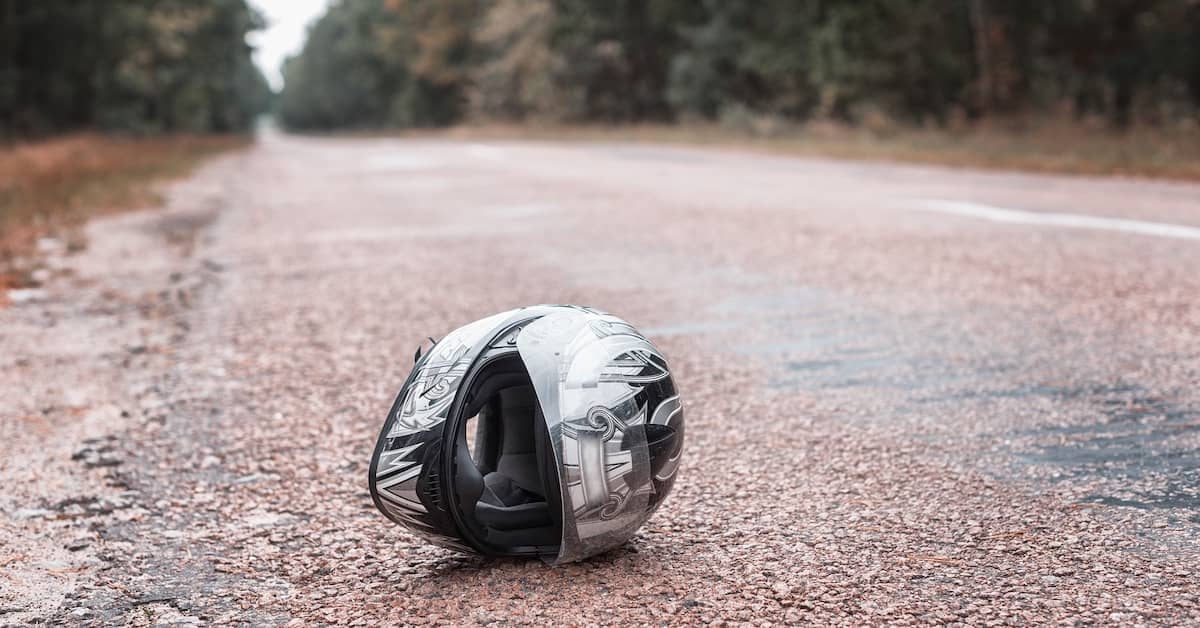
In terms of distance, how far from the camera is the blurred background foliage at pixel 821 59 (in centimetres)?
2188

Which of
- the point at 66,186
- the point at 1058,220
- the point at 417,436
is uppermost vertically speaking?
the point at 417,436

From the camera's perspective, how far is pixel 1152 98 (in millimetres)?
20219

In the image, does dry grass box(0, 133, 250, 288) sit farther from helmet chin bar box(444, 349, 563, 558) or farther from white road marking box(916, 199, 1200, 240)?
white road marking box(916, 199, 1200, 240)

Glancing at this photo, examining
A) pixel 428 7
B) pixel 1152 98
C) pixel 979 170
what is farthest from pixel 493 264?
pixel 428 7

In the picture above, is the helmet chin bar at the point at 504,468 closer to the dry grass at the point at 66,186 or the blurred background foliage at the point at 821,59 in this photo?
the dry grass at the point at 66,186

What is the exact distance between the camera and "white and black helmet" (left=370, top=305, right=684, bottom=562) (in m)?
2.22

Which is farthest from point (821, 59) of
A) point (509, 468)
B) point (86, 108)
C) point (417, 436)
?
point (417, 436)

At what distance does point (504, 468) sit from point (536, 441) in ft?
0.48

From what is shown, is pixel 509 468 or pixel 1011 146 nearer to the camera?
pixel 509 468

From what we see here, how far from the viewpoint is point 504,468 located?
236 cm

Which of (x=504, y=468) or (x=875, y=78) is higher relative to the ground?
(x=875, y=78)

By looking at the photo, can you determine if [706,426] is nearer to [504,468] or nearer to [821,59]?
[504,468]

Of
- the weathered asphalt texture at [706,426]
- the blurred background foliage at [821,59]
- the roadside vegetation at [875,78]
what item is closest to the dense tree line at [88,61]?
the roadside vegetation at [875,78]

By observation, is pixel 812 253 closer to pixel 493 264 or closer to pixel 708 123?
pixel 493 264
